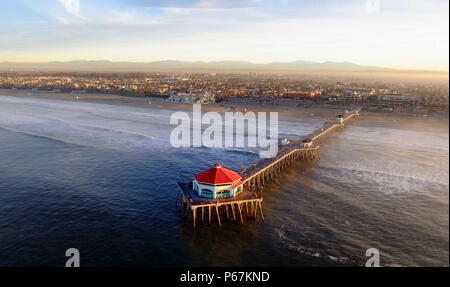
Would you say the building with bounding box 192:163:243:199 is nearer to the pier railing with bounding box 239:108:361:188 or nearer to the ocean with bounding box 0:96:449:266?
the ocean with bounding box 0:96:449:266

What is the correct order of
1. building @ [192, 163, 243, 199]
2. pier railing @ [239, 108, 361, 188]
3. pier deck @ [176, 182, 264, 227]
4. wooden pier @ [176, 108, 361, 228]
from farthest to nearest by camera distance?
pier railing @ [239, 108, 361, 188] → building @ [192, 163, 243, 199] → wooden pier @ [176, 108, 361, 228] → pier deck @ [176, 182, 264, 227]

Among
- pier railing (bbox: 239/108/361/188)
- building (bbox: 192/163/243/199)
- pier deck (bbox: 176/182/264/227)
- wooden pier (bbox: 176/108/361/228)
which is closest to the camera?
pier deck (bbox: 176/182/264/227)

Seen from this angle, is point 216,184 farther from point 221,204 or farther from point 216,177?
point 221,204

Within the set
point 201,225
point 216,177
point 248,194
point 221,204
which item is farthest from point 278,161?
point 201,225

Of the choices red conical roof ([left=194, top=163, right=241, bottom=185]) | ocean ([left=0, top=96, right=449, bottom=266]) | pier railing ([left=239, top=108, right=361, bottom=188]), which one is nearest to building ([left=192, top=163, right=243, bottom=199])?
red conical roof ([left=194, top=163, right=241, bottom=185])
